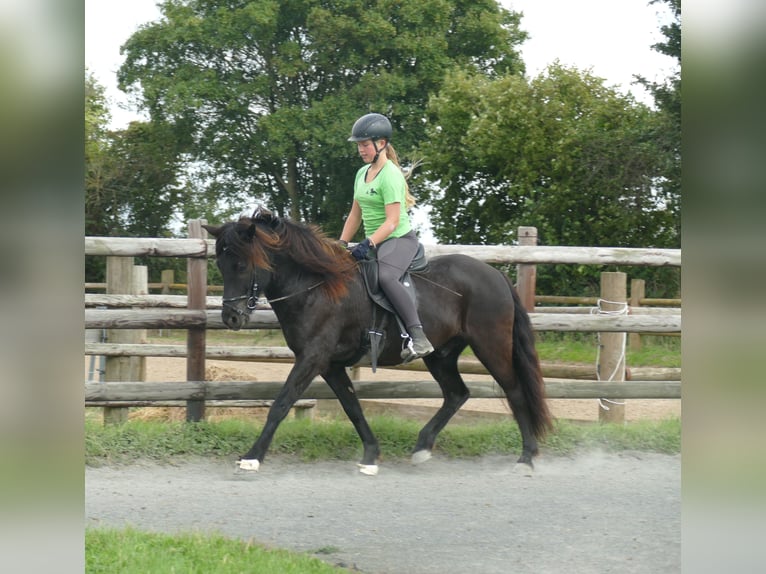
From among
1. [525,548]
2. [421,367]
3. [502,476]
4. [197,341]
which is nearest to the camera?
[525,548]

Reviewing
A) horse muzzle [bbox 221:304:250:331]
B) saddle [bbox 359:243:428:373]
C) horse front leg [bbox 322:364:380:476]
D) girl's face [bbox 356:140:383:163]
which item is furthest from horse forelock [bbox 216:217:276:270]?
horse front leg [bbox 322:364:380:476]

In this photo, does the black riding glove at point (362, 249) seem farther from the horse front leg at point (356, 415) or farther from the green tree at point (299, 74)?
the green tree at point (299, 74)

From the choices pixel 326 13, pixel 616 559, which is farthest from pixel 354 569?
pixel 326 13

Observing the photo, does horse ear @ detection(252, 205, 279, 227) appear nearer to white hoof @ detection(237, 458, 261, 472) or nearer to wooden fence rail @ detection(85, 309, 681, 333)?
wooden fence rail @ detection(85, 309, 681, 333)

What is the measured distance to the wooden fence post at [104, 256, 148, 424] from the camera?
869 cm

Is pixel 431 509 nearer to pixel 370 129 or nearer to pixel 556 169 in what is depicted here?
pixel 370 129

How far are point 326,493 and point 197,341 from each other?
212cm

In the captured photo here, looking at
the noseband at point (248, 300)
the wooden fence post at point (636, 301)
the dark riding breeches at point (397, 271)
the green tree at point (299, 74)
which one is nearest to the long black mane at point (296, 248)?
the noseband at point (248, 300)

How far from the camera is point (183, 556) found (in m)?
4.20

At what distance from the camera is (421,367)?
9.13 meters

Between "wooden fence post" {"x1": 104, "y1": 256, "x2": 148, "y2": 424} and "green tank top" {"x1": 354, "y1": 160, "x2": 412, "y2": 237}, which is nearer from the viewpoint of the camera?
"green tank top" {"x1": 354, "y1": 160, "x2": 412, "y2": 237}

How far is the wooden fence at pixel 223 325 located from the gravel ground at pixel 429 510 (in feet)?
2.58

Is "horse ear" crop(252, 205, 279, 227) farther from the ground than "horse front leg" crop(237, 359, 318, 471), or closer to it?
farther from the ground
